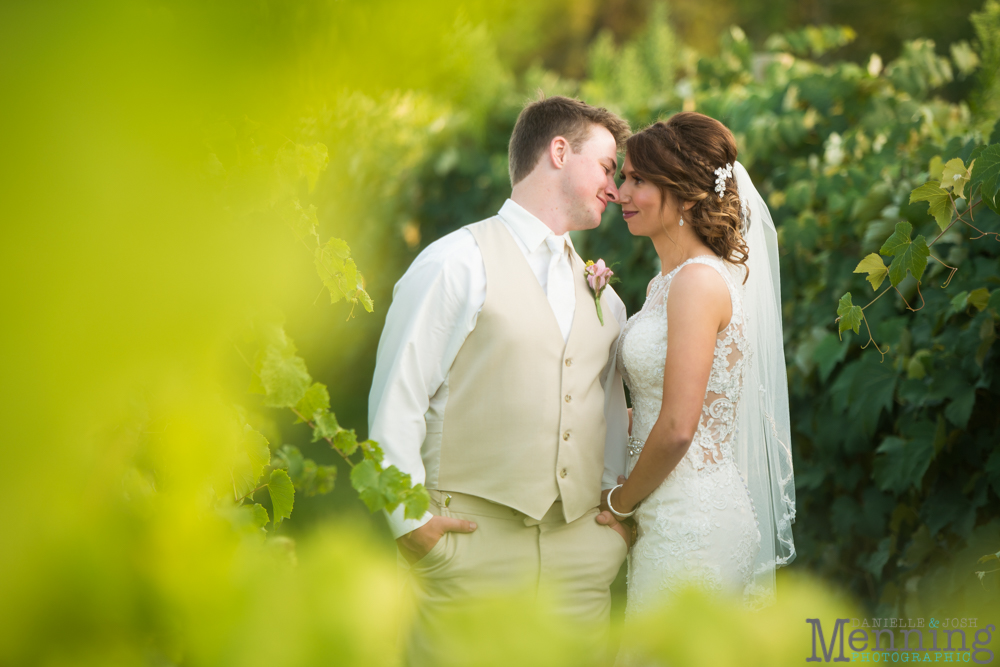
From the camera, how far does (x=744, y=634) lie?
492 millimetres

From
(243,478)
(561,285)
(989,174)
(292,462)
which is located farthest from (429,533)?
(989,174)

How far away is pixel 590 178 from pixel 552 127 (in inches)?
8.5

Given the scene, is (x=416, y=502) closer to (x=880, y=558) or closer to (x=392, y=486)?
(x=392, y=486)

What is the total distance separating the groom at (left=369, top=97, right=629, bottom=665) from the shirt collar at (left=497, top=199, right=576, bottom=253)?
4 cm

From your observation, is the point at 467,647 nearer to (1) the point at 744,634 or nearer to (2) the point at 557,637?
(2) the point at 557,637

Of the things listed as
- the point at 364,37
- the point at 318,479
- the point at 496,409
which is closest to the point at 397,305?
the point at 496,409

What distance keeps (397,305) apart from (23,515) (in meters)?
1.97

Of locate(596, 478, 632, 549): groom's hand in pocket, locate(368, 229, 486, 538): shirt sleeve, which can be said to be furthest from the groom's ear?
locate(596, 478, 632, 549): groom's hand in pocket

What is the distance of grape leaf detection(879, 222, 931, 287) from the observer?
1.57 metres

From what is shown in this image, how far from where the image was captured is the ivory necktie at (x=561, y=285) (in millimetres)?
2369

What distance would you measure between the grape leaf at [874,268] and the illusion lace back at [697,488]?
68cm

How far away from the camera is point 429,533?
217 cm

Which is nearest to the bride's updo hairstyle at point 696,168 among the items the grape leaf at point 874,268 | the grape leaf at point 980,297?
the grape leaf at point 980,297

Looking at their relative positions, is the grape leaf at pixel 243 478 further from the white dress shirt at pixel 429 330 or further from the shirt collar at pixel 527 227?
the shirt collar at pixel 527 227
